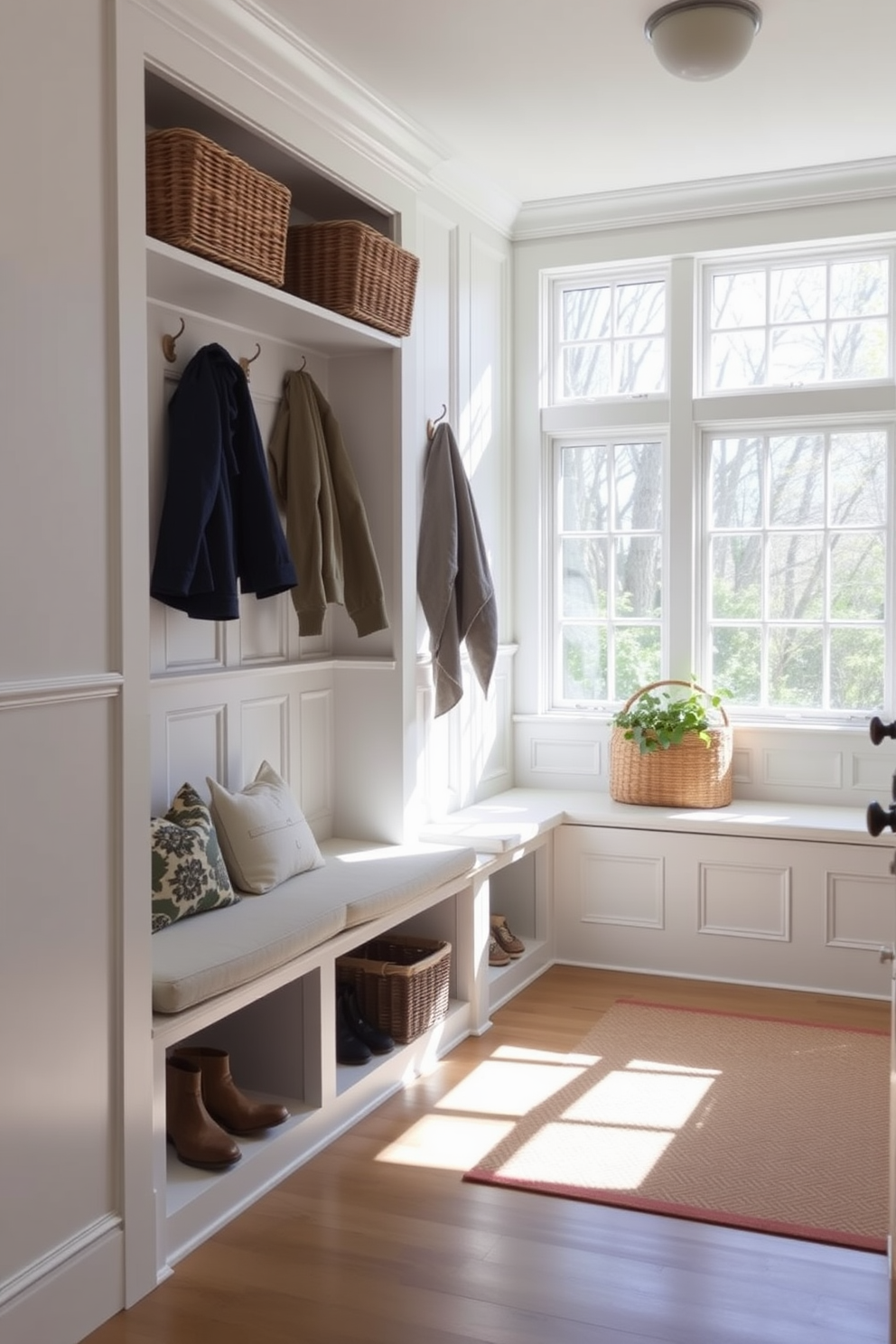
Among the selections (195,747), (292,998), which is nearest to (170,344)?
(195,747)

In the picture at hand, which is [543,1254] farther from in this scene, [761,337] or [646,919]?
[761,337]

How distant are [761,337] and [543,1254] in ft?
11.5

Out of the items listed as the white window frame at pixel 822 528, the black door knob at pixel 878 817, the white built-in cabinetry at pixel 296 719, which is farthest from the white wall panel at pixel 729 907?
the black door knob at pixel 878 817

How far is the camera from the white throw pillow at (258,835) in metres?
3.33

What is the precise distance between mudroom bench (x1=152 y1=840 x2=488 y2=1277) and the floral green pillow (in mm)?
43

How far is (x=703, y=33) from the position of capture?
3.28m

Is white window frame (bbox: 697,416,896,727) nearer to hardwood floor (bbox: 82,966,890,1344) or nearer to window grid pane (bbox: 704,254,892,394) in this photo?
window grid pane (bbox: 704,254,892,394)

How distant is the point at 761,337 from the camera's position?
493 cm

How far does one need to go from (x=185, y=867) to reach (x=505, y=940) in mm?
1738

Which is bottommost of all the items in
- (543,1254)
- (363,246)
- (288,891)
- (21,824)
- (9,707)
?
(543,1254)

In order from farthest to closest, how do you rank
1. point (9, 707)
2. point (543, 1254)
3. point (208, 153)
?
1. point (208, 153)
2. point (543, 1254)
3. point (9, 707)

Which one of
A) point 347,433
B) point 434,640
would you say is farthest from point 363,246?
point 434,640

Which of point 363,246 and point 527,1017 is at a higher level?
point 363,246

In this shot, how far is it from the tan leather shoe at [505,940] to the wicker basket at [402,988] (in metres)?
0.66
